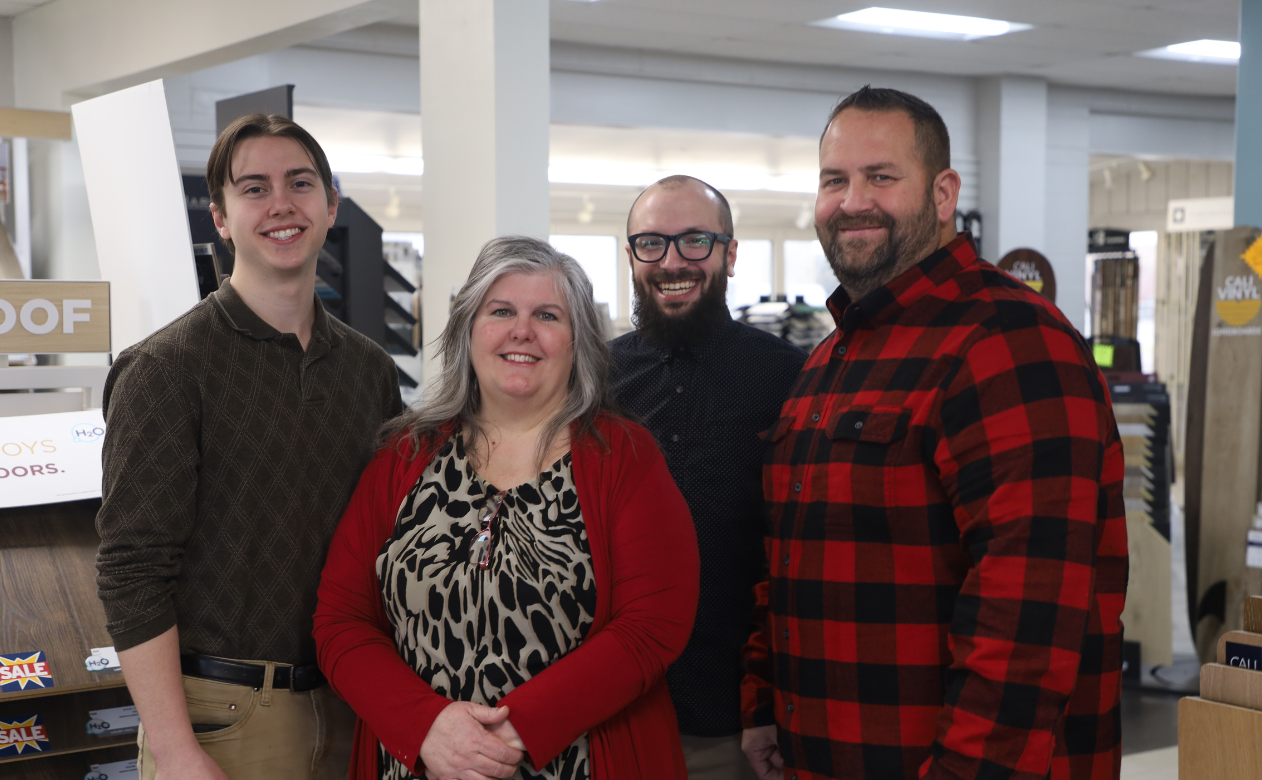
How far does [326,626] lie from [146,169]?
2.11 m

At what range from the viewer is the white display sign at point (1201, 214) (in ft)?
31.3

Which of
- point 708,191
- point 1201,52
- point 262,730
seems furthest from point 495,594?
point 1201,52

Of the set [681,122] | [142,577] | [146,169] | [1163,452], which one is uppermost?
[681,122]

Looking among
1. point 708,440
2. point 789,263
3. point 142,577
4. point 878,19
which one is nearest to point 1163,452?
point 878,19

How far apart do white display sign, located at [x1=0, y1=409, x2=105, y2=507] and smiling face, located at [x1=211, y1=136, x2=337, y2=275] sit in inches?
37.9

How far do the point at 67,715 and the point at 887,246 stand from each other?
2005 millimetres

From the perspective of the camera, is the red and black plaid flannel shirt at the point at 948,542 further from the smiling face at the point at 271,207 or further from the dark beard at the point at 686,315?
the smiling face at the point at 271,207

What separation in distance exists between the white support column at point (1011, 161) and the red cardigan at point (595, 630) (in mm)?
7953

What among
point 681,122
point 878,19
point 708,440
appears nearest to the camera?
point 708,440

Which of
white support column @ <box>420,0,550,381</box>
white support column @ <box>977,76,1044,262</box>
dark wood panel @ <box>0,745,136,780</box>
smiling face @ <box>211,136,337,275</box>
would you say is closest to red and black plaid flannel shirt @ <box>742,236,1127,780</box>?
smiling face @ <box>211,136,337,275</box>

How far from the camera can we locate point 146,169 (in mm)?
3320

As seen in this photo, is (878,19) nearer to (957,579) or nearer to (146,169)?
(146,169)

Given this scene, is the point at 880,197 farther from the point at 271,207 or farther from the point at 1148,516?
the point at 1148,516

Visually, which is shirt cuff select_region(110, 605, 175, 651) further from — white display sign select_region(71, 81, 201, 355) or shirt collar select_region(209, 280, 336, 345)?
white display sign select_region(71, 81, 201, 355)
